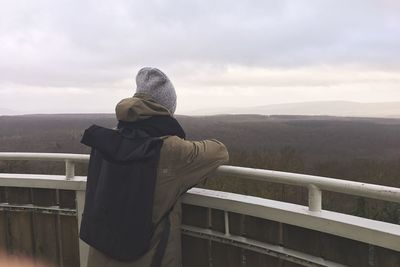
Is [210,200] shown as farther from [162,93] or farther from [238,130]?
[238,130]

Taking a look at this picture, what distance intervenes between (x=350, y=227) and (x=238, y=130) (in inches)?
3629

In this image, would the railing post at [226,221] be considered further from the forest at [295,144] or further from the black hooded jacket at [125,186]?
the forest at [295,144]

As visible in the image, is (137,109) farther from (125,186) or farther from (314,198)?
(314,198)

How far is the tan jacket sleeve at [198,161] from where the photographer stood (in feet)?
7.01

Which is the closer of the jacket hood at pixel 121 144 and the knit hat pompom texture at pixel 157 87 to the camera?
the jacket hood at pixel 121 144

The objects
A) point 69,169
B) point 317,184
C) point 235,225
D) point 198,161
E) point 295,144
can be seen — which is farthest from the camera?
point 295,144

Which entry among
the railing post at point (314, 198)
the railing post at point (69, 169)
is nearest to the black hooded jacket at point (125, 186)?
the railing post at point (314, 198)

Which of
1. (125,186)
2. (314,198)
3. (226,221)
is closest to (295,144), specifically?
(226,221)

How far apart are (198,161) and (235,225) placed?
0.50 meters

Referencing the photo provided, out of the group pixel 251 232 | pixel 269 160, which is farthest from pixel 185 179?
pixel 269 160

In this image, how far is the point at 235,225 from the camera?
2508 mm

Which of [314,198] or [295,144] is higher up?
[314,198]

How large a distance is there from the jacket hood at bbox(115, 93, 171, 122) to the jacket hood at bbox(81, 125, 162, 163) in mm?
66

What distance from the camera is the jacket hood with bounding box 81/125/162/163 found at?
2074 mm
